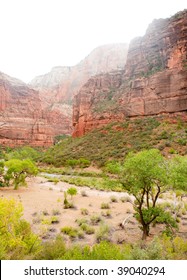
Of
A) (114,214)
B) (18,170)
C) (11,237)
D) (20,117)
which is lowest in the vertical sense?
(114,214)

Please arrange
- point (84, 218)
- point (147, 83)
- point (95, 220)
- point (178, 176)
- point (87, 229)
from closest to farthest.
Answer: point (178, 176)
point (87, 229)
point (95, 220)
point (84, 218)
point (147, 83)

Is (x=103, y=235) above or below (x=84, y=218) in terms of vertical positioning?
above

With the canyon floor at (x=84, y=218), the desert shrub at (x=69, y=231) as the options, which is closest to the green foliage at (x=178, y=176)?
the canyon floor at (x=84, y=218)

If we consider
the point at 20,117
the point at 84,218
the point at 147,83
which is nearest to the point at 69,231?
the point at 84,218

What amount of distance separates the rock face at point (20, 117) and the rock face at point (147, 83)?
39.5 m

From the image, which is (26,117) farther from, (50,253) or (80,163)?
(50,253)

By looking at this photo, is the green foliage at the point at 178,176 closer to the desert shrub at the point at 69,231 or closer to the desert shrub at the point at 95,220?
the desert shrub at the point at 69,231

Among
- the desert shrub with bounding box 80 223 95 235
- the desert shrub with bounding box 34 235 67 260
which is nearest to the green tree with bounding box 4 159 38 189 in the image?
the desert shrub with bounding box 80 223 95 235

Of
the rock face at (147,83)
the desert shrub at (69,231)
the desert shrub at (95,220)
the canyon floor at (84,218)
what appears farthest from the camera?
the rock face at (147,83)

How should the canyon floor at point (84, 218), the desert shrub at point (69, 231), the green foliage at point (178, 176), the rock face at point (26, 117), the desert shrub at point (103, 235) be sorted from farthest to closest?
1. the rock face at point (26, 117)
2. the desert shrub at point (69, 231)
3. the canyon floor at point (84, 218)
4. the desert shrub at point (103, 235)
5. the green foliage at point (178, 176)

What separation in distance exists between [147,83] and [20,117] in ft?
232

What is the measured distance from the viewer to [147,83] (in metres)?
61.2

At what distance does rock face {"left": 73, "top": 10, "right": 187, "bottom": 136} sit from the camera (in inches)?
2237

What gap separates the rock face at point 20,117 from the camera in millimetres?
108312
